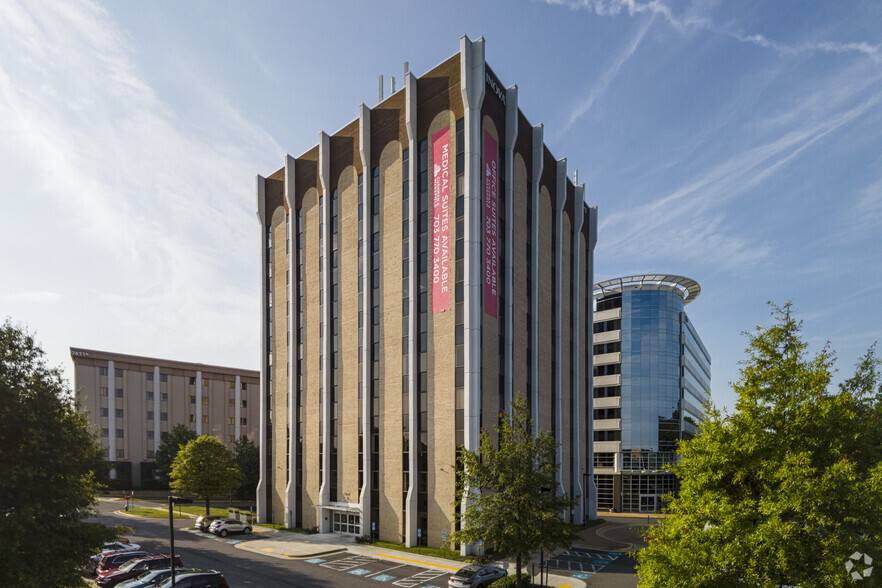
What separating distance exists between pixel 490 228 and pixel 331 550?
26.2 meters

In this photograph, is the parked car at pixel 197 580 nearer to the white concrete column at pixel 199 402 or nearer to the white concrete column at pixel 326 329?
the white concrete column at pixel 326 329

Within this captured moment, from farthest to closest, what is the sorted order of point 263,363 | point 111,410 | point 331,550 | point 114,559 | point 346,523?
point 111,410
point 263,363
point 346,523
point 331,550
point 114,559

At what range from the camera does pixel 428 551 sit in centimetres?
3538

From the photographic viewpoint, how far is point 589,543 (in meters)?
41.4

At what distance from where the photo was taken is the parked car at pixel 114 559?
29.3 meters

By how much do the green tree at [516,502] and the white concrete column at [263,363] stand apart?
32.1 metres

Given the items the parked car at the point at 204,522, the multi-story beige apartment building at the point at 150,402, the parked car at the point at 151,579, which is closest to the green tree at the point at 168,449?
the multi-story beige apartment building at the point at 150,402

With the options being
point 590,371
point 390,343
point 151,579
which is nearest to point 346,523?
point 390,343

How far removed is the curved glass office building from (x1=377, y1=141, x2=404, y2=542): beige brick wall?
41.6 meters

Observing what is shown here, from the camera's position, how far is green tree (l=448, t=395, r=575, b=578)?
77.2ft

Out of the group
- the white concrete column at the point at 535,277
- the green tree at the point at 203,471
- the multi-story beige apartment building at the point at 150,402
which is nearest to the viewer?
the white concrete column at the point at 535,277

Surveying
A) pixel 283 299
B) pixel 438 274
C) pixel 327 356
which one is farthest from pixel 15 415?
pixel 283 299

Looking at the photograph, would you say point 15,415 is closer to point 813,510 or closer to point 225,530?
point 813,510

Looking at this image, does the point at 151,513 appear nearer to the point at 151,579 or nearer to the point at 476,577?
the point at 151,579
